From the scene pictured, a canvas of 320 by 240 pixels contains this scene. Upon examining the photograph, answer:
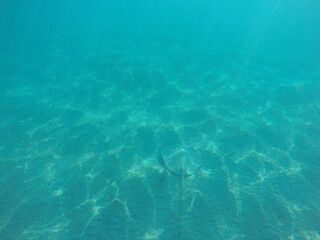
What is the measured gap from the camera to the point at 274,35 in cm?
3572

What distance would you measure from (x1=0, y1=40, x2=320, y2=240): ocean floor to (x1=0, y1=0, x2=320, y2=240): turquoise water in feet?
0.25

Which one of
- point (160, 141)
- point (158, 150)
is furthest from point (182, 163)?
point (160, 141)

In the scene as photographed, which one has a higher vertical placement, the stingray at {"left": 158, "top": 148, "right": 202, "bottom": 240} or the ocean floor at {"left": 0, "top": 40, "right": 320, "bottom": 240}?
the stingray at {"left": 158, "top": 148, "right": 202, "bottom": 240}

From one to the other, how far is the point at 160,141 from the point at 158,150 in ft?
3.19

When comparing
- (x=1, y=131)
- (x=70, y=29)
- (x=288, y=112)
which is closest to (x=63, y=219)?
(x=1, y=131)

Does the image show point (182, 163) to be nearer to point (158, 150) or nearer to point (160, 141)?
point (158, 150)

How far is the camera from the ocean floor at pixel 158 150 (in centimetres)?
Answer: 962

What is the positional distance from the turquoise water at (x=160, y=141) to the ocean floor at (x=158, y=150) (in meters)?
0.08

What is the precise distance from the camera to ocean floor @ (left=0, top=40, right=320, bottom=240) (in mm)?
9625

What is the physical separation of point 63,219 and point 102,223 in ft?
7.29

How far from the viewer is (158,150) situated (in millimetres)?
13594

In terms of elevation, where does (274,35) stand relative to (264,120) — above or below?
above

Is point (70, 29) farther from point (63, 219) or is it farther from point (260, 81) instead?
point (63, 219)

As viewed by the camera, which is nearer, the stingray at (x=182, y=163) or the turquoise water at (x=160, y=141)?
the turquoise water at (x=160, y=141)
